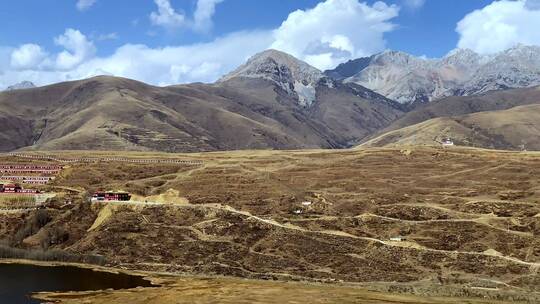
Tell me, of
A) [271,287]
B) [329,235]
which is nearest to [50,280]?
[271,287]

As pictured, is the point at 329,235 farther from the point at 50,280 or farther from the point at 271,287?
the point at 50,280

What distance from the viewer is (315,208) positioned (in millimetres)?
185250

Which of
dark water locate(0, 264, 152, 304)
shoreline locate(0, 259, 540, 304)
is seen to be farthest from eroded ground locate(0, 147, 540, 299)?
dark water locate(0, 264, 152, 304)

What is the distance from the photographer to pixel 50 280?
12812 cm

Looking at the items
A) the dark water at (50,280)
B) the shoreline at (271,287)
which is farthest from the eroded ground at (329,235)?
the dark water at (50,280)

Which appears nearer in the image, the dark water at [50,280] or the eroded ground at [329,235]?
the dark water at [50,280]

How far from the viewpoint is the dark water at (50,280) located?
116 m

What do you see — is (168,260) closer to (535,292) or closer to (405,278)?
(405,278)

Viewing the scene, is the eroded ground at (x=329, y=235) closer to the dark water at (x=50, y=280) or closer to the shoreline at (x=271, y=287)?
the shoreline at (x=271, y=287)

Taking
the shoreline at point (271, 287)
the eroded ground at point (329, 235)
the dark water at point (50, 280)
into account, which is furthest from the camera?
the eroded ground at point (329, 235)

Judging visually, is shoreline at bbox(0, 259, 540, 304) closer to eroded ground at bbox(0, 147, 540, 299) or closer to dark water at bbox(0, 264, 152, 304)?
eroded ground at bbox(0, 147, 540, 299)

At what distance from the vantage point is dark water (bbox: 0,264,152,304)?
116 m

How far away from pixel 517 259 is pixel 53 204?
135 metres

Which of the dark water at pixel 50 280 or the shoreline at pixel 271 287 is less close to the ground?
the dark water at pixel 50 280
